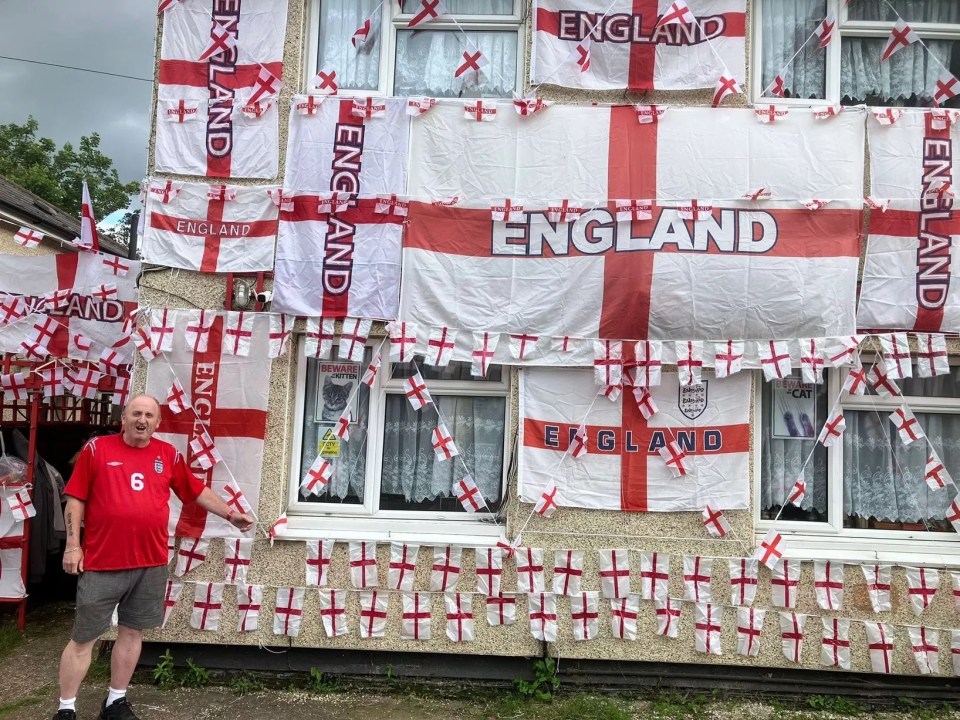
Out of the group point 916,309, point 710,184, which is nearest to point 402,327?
point 710,184

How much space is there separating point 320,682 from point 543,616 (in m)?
1.50

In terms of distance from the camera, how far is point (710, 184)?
4.43 m

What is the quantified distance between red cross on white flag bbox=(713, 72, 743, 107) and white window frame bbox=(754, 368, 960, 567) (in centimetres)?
190

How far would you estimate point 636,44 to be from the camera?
4527 millimetres

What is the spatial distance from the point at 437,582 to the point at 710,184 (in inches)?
124

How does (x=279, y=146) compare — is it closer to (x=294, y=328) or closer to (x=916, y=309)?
(x=294, y=328)

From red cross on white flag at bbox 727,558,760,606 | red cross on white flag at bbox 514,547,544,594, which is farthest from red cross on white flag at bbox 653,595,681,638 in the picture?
red cross on white flag at bbox 514,547,544,594

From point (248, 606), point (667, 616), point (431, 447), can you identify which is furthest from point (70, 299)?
point (667, 616)

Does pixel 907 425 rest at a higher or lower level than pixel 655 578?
higher

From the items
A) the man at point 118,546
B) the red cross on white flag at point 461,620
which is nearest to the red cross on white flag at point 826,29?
the red cross on white flag at point 461,620

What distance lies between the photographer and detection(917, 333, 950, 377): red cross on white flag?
4309mm

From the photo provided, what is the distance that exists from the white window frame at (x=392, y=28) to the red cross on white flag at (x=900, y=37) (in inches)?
99.6

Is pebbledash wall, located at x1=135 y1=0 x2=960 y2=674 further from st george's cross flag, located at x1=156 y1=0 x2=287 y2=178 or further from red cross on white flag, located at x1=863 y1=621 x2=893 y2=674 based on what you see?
st george's cross flag, located at x1=156 y1=0 x2=287 y2=178

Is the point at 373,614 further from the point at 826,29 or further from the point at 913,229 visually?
the point at 826,29
